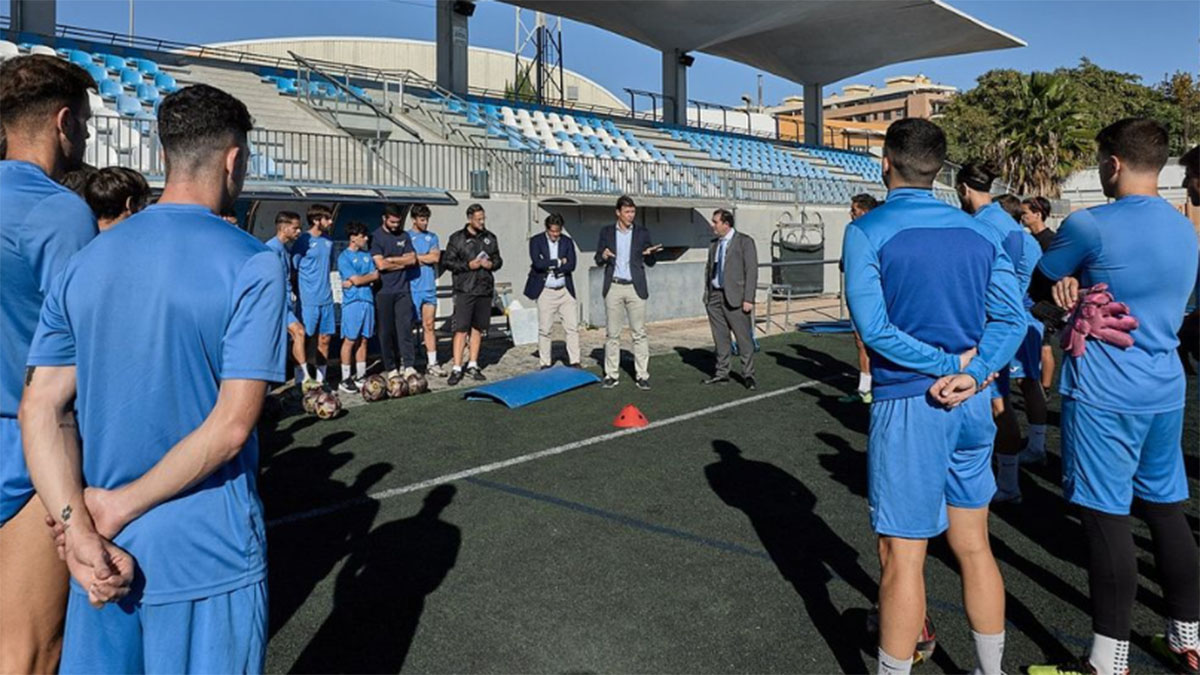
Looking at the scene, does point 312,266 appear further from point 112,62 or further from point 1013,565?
point 112,62

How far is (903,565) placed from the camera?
2719mm

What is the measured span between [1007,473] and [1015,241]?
1.48 m

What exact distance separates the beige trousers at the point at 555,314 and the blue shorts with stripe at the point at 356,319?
218 cm

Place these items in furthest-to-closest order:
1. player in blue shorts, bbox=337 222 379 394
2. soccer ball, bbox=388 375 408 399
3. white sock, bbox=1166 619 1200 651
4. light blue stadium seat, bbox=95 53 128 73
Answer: light blue stadium seat, bbox=95 53 128 73, player in blue shorts, bbox=337 222 379 394, soccer ball, bbox=388 375 408 399, white sock, bbox=1166 619 1200 651

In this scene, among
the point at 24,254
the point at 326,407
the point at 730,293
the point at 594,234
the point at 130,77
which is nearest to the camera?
the point at 24,254

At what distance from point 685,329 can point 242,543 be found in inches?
546

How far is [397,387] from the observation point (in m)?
9.14

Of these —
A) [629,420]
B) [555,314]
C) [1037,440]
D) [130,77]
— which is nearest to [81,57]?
[130,77]

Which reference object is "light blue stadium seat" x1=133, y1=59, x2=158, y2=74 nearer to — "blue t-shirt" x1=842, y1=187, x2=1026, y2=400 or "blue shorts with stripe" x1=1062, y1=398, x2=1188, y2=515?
"blue t-shirt" x1=842, y1=187, x2=1026, y2=400

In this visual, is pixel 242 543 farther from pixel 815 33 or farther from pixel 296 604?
pixel 815 33

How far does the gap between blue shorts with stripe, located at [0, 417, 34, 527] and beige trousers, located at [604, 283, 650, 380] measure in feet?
25.4

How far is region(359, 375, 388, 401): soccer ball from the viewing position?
8904 millimetres

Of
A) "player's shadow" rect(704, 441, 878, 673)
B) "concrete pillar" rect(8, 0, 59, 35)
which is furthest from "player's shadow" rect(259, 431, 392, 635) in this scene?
"concrete pillar" rect(8, 0, 59, 35)

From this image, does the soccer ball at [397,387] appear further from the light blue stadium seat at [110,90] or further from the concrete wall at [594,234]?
the light blue stadium seat at [110,90]
